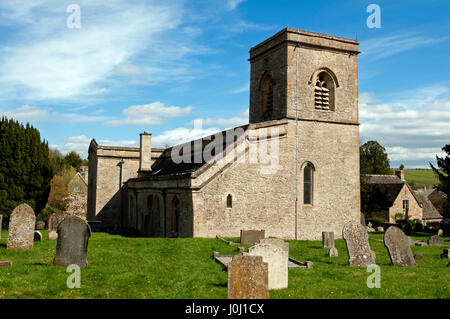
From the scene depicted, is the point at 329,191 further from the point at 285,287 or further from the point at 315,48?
the point at 285,287

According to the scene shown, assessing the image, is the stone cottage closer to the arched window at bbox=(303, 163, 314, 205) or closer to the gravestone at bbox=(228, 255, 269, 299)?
the arched window at bbox=(303, 163, 314, 205)

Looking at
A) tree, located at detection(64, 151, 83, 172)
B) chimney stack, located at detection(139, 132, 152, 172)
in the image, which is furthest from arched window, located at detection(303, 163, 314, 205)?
tree, located at detection(64, 151, 83, 172)

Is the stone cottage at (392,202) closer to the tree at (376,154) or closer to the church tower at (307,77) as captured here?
the tree at (376,154)

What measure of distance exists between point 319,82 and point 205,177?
954 centimetres

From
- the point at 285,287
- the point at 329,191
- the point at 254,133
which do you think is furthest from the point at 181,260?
the point at 329,191

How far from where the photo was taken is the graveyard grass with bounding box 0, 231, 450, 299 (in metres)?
9.40

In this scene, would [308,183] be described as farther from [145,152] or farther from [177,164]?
[145,152]

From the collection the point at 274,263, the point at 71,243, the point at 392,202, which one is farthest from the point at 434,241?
the point at 392,202

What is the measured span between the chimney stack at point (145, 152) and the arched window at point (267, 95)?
1161 cm

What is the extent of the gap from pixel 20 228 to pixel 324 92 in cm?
1791

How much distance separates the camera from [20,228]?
591 inches

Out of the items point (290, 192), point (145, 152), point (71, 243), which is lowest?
point (71, 243)

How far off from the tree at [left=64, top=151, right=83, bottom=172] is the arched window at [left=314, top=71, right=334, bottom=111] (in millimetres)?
66468
